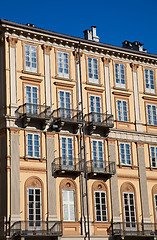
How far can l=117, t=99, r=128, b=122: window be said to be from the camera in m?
47.4

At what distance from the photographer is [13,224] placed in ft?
125

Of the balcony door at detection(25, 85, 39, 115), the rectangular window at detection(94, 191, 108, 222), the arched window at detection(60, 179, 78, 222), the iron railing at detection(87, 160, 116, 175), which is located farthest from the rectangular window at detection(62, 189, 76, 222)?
the balcony door at detection(25, 85, 39, 115)

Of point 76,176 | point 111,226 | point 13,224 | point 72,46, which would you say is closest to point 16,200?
point 13,224

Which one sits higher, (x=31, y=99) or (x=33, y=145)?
(x=31, y=99)

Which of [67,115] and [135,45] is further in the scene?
[135,45]

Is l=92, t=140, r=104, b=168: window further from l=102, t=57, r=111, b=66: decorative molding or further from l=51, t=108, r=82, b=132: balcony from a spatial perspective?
l=102, t=57, r=111, b=66: decorative molding

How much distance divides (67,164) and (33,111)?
18.1 ft

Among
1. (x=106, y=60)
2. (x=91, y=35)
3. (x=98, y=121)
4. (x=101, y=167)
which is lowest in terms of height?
(x=101, y=167)

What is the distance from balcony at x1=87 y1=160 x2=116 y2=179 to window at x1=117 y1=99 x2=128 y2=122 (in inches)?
207

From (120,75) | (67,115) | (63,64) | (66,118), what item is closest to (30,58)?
(63,64)

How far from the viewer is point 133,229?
4362 centimetres

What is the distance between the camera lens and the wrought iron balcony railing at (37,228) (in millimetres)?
38062

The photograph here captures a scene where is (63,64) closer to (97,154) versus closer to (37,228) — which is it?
(97,154)

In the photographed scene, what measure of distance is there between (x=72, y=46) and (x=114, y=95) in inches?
248
